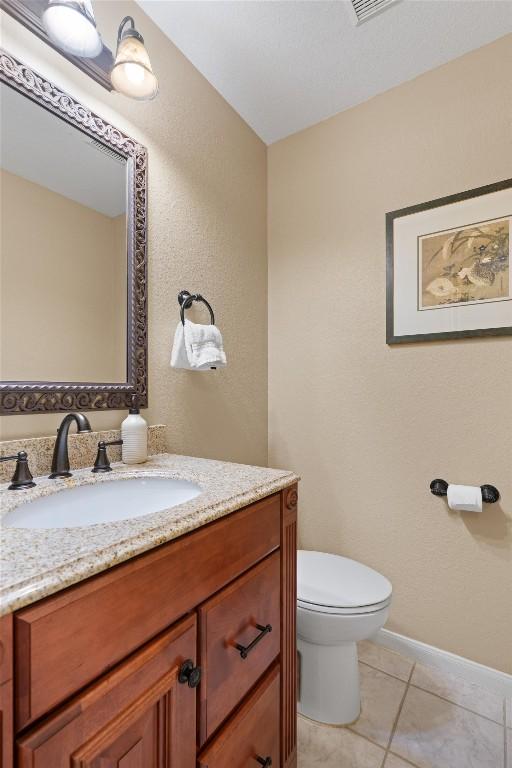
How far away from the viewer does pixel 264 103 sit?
1.76 meters

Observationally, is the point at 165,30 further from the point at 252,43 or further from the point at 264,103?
the point at 264,103

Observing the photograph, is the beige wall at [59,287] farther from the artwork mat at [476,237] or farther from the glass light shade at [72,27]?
the artwork mat at [476,237]

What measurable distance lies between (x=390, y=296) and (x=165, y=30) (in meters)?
1.39

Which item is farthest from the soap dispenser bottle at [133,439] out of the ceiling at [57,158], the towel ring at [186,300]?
the ceiling at [57,158]

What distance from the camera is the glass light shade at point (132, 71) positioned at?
1.09 metres

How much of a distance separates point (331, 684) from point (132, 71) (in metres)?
2.14

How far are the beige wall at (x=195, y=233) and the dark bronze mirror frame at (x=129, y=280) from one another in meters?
0.04

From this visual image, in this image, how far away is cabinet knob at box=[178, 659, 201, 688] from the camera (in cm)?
66

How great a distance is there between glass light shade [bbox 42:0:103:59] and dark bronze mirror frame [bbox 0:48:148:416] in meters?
0.11

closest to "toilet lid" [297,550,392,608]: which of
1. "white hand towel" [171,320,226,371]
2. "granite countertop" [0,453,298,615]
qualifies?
A: "granite countertop" [0,453,298,615]

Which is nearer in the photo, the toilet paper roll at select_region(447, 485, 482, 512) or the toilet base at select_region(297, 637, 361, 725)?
the toilet base at select_region(297, 637, 361, 725)

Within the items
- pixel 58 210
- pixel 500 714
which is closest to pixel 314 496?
pixel 500 714

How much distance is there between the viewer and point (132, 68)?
3.62ft

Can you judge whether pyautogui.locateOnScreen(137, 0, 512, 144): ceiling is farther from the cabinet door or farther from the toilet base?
the toilet base
